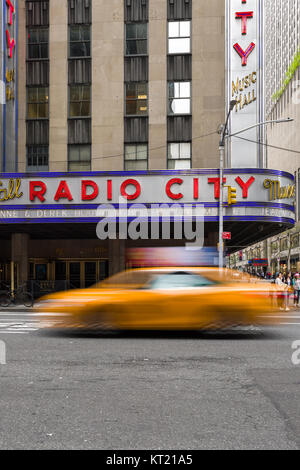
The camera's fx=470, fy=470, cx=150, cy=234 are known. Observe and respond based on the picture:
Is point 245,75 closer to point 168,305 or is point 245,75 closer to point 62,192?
point 62,192

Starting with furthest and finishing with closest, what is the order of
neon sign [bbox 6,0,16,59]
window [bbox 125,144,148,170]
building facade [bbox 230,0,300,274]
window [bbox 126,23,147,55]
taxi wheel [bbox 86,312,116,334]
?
building facade [bbox 230,0,300,274] < window [bbox 126,23,147,55] < window [bbox 125,144,148,170] < neon sign [bbox 6,0,16,59] < taxi wheel [bbox 86,312,116,334]

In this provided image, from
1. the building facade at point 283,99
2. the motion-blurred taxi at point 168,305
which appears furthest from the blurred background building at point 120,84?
the building facade at point 283,99

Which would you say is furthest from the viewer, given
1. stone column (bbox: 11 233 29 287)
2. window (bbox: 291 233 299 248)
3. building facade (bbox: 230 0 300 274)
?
building facade (bbox: 230 0 300 274)

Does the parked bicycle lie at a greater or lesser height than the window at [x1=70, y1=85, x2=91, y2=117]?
lesser

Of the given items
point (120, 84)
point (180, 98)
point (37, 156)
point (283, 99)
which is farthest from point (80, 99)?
point (283, 99)

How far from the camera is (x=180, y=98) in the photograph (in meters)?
26.9

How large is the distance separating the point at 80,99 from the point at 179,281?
1997 centimetres

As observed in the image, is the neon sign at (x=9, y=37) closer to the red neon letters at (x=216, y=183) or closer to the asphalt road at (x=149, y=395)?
the red neon letters at (x=216, y=183)

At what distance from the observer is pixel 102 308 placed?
10.0m

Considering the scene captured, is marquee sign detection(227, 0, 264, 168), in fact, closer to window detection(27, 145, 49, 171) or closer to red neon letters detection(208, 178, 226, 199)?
red neon letters detection(208, 178, 226, 199)

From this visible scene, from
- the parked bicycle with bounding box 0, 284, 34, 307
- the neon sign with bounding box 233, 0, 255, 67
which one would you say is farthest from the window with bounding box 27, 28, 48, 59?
the parked bicycle with bounding box 0, 284, 34, 307

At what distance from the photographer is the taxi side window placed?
10.1m

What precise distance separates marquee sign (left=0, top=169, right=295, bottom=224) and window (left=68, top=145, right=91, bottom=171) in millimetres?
4439

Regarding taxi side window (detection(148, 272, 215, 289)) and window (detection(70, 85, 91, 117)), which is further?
window (detection(70, 85, 91, 117))
